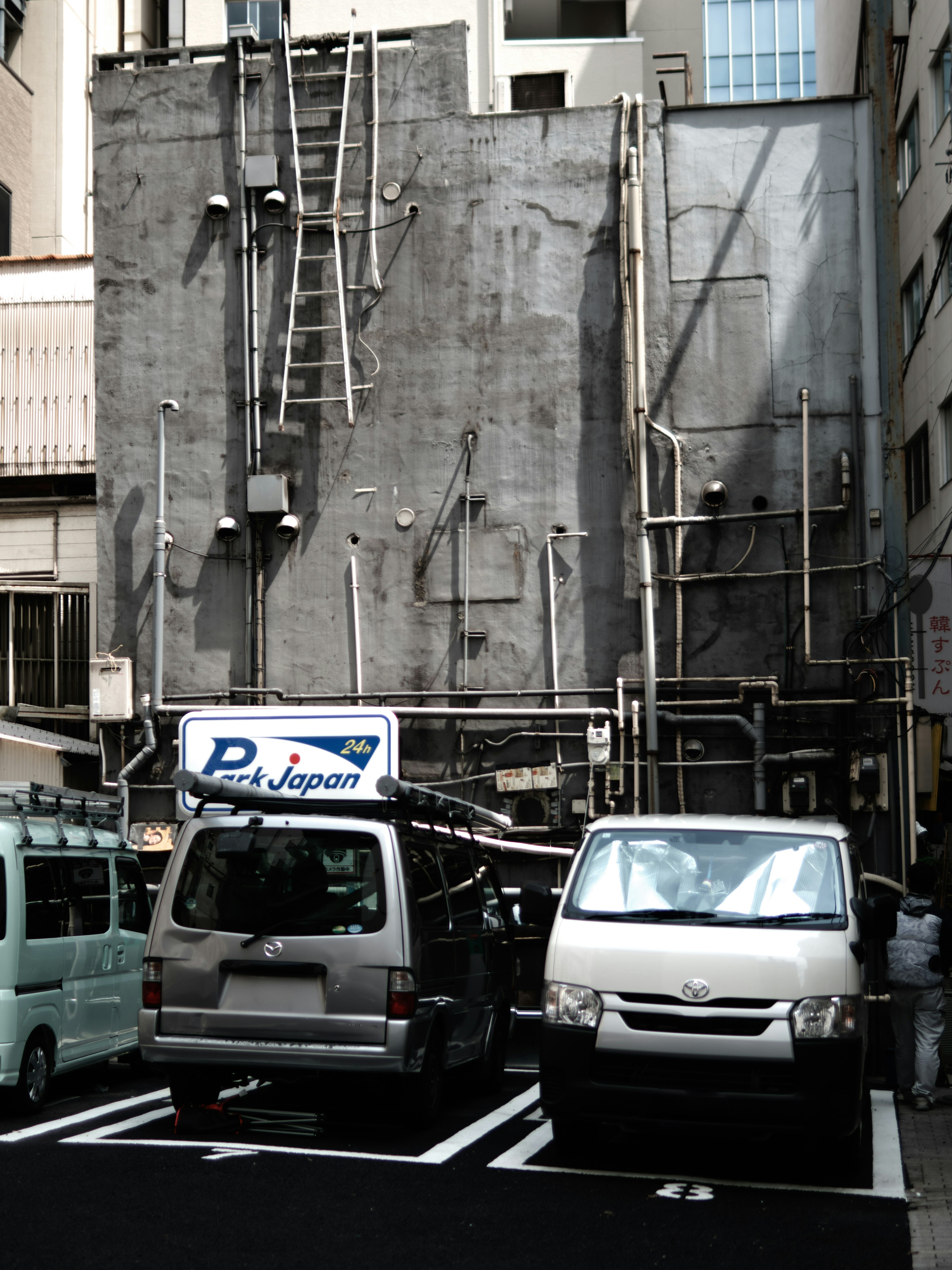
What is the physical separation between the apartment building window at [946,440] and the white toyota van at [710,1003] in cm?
1833

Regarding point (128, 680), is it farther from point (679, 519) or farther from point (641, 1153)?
point (641, 1153)

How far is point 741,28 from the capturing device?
35906 mm

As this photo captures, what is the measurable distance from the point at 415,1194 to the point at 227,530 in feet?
35.3

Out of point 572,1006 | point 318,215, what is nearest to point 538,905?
point 572,1006

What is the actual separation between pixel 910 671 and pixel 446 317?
6665 millimetres

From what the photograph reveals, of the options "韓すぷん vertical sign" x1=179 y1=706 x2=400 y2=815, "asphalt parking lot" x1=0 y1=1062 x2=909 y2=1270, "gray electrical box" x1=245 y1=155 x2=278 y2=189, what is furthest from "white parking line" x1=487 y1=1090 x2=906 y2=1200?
"gray electrical box" x1=245 y1=155 x2=278 y2=189

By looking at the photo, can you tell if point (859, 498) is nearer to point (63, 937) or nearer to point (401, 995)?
point (401, 995)

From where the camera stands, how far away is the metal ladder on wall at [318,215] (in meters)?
16.9

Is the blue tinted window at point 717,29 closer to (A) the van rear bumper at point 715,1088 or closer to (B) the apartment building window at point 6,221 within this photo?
(B) the apartment building window at point 6,221

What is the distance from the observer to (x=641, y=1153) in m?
8.61

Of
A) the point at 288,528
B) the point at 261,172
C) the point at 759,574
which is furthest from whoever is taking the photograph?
the point at 261,172

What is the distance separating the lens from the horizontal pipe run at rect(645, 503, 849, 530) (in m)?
16.0

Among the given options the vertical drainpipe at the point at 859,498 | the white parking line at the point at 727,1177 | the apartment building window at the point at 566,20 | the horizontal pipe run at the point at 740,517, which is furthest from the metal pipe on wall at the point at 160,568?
the apartment building window at the point at 566,20

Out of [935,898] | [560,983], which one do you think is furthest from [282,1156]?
[935,898]
